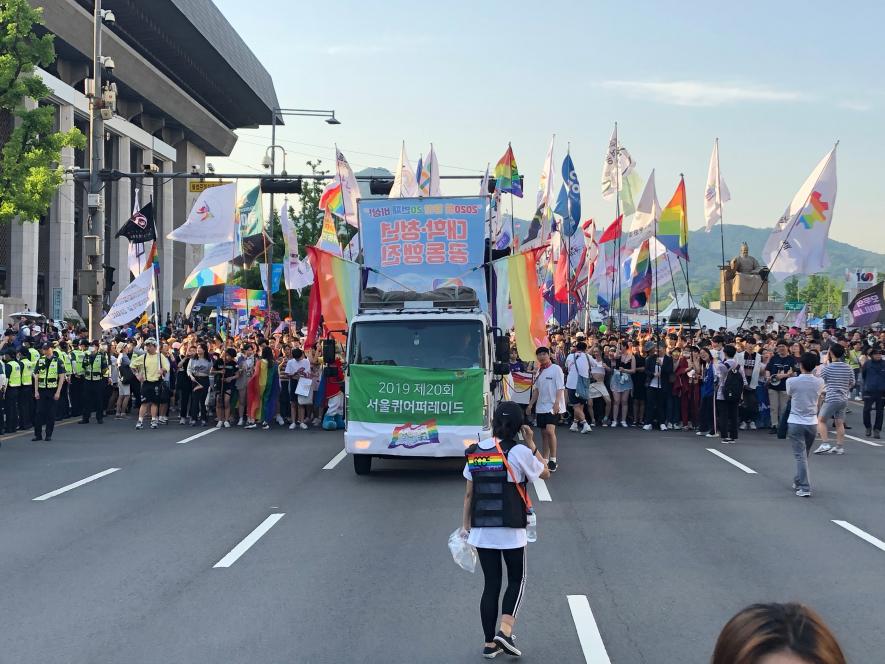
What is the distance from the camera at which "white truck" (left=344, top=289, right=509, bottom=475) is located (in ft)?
49.4

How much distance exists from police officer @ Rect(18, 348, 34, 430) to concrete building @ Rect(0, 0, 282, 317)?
1557 cm

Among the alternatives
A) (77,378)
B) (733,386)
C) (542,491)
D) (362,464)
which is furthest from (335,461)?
(77,378)

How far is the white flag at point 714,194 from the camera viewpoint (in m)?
30.1

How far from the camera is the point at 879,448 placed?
64.0 ft

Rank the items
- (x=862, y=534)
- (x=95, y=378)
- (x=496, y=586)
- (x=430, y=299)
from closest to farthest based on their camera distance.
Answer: (x=496, y=586) < (x=862, y=534) < (x=430, y=299) < (x=95, y=378)

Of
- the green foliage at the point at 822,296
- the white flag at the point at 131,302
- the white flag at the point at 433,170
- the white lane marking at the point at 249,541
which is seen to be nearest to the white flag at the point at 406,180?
the white flag at the point at 433,170

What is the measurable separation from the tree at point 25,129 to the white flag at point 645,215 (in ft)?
51.3

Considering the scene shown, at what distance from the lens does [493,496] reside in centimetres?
718

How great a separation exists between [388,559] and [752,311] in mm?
48656

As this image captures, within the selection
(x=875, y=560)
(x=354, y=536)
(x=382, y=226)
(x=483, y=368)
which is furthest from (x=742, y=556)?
(x=382, y=226)

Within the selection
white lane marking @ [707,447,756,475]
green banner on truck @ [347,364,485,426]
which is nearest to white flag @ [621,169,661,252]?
white lane marking @ [707,447,756,475]

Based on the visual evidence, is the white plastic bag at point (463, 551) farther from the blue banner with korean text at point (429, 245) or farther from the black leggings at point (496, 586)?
the blue banner with korean text at point (429, 245)

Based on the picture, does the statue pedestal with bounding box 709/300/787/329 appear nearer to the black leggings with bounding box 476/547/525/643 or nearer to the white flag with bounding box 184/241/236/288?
the white flag with bounding box 184/241/236/288

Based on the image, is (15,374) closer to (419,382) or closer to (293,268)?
(419,382)
